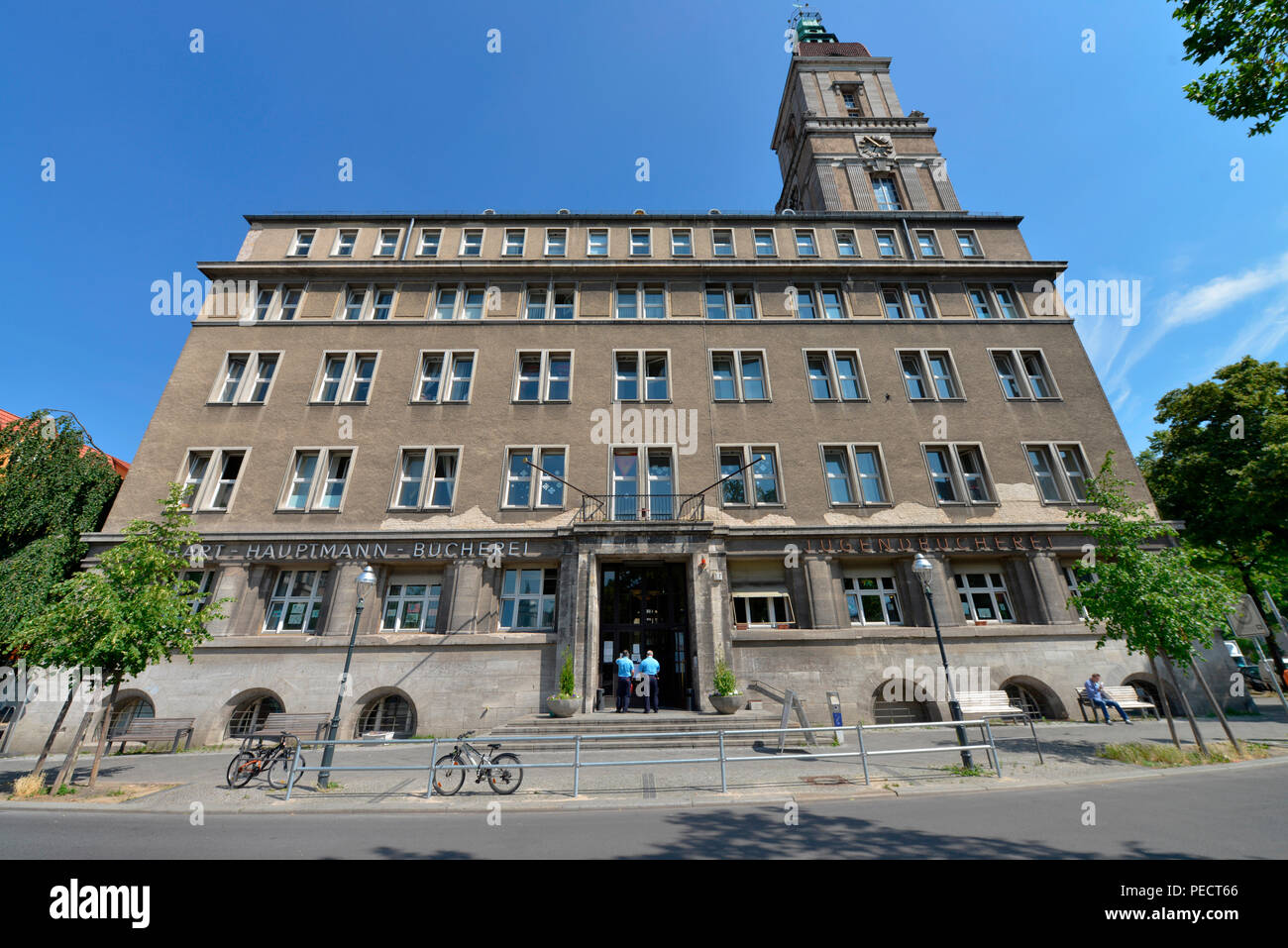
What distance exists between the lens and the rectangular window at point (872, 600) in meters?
18.7

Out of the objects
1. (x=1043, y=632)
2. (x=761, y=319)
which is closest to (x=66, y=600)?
(x=761, y=319)

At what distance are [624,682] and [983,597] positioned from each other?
43.6 ft

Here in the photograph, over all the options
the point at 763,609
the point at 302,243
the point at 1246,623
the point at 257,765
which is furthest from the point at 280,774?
the point at 302,243

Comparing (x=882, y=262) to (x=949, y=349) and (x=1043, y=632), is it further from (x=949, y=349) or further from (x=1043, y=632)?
(x=1043, y=632)

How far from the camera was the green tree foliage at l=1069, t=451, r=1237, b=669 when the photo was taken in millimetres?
12219

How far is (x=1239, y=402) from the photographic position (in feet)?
79.0

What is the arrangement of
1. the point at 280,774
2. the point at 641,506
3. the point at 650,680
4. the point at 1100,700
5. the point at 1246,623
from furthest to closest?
1. the point at 641,506
2. the point at 1100,700
3. the point at 650,680
4. the point at 1246,623
5. the point at 280,774

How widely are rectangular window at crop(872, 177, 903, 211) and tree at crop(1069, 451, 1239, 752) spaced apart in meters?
22.4

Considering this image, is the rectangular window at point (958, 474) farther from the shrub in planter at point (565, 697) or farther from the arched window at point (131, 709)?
the arched window at point (131, 709)

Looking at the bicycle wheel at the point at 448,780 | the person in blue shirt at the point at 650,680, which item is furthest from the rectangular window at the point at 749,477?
the bicycle wheel at the point at 448,780

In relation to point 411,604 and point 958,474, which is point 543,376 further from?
point 958,474

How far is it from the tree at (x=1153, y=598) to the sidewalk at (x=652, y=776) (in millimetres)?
2445

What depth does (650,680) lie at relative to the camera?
16.1m

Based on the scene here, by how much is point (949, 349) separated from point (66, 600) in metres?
29.5
